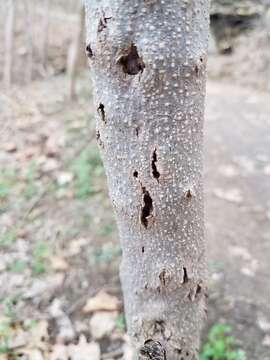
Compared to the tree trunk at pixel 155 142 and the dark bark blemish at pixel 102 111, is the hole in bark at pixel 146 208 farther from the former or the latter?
the dark bark blemish at pixel 102 111

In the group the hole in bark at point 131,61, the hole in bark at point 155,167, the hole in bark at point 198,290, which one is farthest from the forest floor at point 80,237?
the hole in bark at point 131,61

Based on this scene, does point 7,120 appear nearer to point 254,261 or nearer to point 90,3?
point 254,261

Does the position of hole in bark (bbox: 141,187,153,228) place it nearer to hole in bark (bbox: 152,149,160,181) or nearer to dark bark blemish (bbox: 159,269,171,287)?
hole in bark (bbox: 152,149,160,181)

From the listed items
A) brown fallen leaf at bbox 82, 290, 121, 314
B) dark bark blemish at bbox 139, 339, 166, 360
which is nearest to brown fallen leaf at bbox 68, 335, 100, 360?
brown fallen leaf at bbox 82, 290, 121, 314

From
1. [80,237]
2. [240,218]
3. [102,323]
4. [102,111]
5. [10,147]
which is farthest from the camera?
[10,147]

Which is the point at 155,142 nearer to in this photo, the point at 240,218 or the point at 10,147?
the point at 240,218

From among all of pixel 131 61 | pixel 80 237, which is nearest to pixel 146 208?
pixel 131 61

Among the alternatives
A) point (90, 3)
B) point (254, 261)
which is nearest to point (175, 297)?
point (90, 3)
